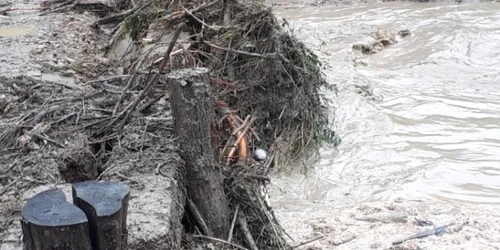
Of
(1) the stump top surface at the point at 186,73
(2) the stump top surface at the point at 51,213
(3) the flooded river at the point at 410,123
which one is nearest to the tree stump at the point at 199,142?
(1) the stump top surface at the point at 186,73

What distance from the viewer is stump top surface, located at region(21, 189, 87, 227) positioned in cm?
203

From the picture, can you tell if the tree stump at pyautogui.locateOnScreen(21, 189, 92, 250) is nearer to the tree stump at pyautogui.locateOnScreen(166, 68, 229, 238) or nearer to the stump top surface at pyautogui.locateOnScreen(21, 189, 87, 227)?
the stump top surface at pyautogui.locateOnScreen(21, 189, 87, 227)

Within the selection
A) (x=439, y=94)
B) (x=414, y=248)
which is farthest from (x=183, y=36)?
(x=439, y=94)

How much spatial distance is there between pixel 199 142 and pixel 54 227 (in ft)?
4.64

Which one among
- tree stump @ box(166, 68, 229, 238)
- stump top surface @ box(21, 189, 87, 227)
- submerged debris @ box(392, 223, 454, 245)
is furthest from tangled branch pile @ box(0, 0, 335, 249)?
submerged debris @ box(392, 223, 454, 245)

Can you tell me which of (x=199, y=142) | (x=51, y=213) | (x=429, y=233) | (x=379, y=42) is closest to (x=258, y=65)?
(x=429, y=233)

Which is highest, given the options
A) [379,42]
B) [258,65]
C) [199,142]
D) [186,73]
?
[186,73]

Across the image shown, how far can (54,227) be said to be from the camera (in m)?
2.01

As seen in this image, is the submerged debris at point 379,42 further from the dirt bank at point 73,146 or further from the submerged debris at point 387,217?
the submerged debris at point 387,217

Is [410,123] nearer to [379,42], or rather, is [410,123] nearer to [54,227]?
[379,42]

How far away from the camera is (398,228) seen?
4719 millimetres

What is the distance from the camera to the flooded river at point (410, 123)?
18.0 ft

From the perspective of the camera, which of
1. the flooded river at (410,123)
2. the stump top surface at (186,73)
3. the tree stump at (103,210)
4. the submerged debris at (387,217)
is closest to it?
the tree stump at (103,210)

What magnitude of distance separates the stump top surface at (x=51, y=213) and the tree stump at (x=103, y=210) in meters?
0.05
